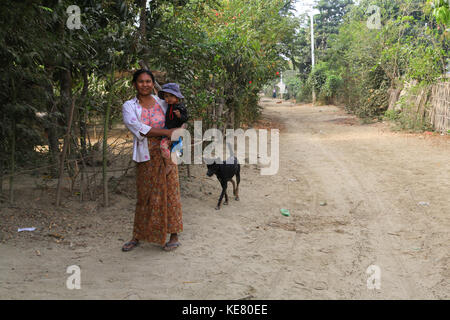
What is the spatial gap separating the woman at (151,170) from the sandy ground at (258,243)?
0.93 ft

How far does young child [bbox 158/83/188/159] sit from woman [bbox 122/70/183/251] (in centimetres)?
6

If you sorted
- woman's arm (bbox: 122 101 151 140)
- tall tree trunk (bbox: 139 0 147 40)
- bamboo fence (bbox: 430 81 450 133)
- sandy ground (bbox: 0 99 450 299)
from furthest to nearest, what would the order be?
bamboo fence (bbox: 430 81 450 133) → tall tree trunk (bbox: 139 0 147 40) → woman's arm (bbox: 122 101 151 140) → sandy ground (bbox: 0 99 450 299)

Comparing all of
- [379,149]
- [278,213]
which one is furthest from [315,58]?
[278,213]

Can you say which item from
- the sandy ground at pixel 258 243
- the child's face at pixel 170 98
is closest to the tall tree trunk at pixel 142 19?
the child's face at pixel 170 98

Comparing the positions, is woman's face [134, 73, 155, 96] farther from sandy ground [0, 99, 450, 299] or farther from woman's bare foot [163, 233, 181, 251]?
sandy ground [0, 99, 450, 299]

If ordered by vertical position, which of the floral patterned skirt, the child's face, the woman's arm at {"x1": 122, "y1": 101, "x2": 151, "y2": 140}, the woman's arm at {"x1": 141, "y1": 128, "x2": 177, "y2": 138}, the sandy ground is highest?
the child's face

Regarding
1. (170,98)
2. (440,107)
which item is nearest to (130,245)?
(170,98)

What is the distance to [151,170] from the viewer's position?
3840 mm

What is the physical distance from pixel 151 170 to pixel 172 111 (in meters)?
0.61

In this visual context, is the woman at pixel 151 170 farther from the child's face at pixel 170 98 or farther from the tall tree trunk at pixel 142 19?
the tall tree trunk at pixel 142 19

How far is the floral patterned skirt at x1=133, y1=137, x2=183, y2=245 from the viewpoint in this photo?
12.6ft

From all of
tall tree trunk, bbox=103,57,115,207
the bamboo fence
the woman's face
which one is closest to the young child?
the woman's face

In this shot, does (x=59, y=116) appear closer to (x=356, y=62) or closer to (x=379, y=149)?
(x=379, y=149)

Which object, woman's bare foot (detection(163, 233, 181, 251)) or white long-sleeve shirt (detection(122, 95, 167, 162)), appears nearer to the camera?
white long-sleeve shirt (detection(122, 95, 167, 162))
